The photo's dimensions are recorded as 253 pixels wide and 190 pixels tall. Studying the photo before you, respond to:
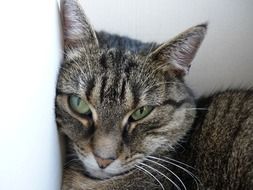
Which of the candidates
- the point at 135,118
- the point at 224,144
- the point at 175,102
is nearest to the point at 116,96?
the point at 135,118

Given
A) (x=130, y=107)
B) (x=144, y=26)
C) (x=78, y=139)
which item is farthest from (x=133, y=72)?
(x=144, y=26)

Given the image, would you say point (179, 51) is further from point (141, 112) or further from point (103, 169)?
point (103, 169)

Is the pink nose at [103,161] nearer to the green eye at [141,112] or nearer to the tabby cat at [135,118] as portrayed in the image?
the tabby cat at [135,118]

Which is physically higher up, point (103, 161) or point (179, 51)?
point (179, 51)

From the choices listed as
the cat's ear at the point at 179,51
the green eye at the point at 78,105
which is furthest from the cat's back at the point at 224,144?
the green eye at the point at 78,105

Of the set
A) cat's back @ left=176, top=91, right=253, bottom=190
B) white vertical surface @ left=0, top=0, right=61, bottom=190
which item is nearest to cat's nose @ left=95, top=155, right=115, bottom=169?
white vertical surface @ left=0, top=0, right=61, bottom=190

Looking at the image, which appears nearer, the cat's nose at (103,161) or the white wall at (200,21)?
the cat's nose at (103,161)

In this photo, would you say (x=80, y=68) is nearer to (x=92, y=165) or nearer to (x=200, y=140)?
(x=92, y=165)
